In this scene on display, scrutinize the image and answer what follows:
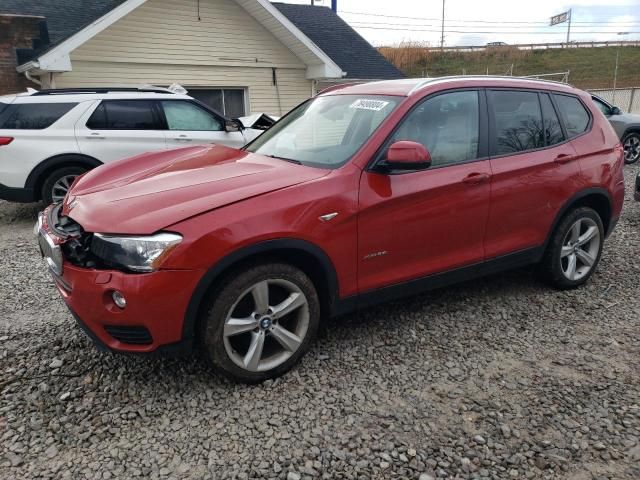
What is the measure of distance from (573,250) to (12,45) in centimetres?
1246

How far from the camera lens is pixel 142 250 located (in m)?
2.44

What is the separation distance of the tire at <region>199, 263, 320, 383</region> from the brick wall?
11.3 metres

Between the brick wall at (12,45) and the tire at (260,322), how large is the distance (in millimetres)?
11280

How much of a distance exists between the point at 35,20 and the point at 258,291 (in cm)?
1207

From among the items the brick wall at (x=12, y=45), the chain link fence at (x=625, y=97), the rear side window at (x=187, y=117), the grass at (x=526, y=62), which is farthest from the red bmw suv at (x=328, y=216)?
the grass at (x=526, y=62)

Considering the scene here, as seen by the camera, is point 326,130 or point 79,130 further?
point 79,130

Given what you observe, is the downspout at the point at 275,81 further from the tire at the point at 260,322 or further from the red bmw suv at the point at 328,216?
the tire at the point at 260,322

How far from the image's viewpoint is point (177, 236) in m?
2.45

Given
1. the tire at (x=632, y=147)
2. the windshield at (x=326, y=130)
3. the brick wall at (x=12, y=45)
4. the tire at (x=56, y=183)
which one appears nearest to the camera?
the windshield at (x=326, y=130)

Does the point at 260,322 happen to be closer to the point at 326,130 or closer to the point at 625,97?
the point at 326,130

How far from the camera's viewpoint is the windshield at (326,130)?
3211mm

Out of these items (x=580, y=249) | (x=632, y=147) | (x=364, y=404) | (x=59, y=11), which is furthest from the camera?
(x=59, y=11)

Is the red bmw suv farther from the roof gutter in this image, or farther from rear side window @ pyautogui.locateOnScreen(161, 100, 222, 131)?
the roof gutter

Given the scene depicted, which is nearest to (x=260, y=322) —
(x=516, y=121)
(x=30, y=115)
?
(x=516, y=121)
